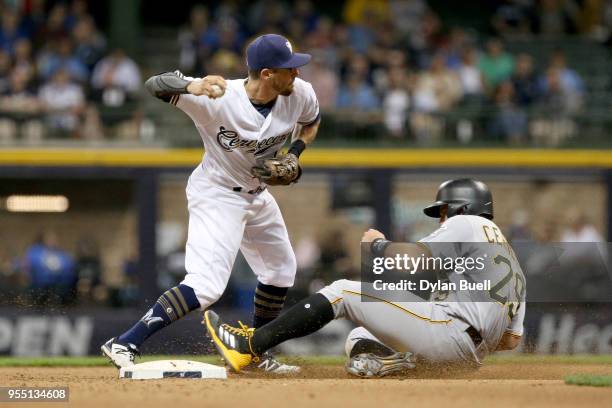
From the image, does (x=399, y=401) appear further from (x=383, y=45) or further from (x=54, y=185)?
(x=383, y=45)

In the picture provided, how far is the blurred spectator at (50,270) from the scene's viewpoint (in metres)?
12.8

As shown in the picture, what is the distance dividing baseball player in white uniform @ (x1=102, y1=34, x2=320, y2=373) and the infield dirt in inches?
19.6

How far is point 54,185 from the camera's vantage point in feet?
45.9

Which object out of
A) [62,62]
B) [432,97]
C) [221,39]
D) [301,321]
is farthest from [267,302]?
[221,39]

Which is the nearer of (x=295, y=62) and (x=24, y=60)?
(x=295, y=62)

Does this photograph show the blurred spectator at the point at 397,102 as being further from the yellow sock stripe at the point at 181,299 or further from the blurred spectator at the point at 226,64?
the yellow sock stripe at the point at 181,299

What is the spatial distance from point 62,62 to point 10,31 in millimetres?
1067

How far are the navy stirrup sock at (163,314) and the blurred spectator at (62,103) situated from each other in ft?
24.8

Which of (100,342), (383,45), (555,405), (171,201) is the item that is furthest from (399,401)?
(383,45)

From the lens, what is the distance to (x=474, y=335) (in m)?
6.80

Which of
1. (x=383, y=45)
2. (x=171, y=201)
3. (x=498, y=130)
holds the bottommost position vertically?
(x=171, y=201)

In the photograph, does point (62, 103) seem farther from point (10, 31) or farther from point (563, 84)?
point (563, 84)

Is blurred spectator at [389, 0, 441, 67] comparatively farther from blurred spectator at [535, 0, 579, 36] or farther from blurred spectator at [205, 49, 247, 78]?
blurred spectator at [205, 49, 247, 78]

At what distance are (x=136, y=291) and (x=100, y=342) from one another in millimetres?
1091
